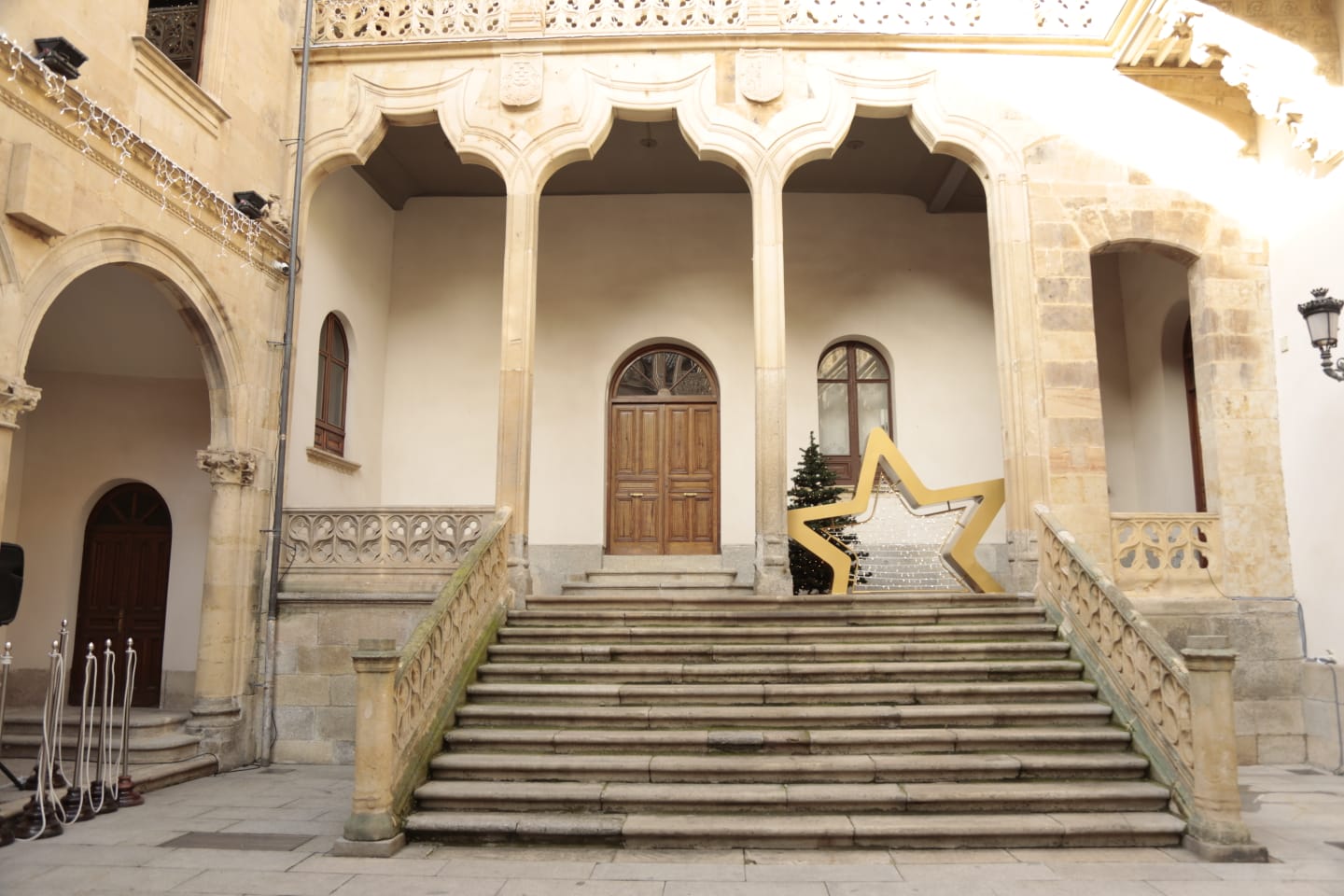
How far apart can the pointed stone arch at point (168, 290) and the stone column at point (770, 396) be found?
201 inches

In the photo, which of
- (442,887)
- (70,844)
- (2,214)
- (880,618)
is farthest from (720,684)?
(2,214)

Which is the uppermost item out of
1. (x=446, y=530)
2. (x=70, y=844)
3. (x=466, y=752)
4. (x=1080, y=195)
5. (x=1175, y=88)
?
(x=1175, y=88)

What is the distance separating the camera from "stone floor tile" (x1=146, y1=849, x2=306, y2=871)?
543 cm

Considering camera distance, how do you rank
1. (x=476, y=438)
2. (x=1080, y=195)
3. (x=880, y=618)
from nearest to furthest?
(x=880, y=618)
(x=1080, y=195)
(x=476, y=438)

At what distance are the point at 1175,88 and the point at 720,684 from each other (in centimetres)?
788

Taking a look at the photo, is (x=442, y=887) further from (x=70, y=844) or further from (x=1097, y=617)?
(x=1097, y=617)

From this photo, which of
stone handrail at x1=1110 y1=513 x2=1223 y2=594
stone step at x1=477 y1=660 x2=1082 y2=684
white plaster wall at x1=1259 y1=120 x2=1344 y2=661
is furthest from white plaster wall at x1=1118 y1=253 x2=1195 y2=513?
stone step at x1=477 y1=660 x2=1082 y2=684

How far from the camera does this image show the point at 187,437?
10.7 m

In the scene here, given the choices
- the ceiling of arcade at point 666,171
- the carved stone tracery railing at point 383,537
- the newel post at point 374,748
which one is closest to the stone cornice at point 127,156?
the carved stone tracery railing at point 383,537

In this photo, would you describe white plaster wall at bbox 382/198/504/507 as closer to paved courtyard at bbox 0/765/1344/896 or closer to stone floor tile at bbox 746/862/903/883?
paved courtyard at bbox 0/765/1344/896

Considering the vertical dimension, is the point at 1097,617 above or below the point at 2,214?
below

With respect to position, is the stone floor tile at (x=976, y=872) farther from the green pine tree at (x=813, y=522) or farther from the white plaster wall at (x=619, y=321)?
the white plaster wall at (x=619, y=321)

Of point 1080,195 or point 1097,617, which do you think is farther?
point 1080,195

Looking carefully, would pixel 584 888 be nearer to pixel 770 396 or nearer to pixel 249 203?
pixel 770 396
